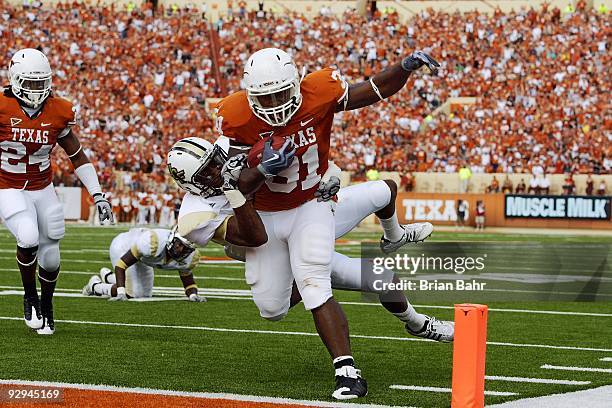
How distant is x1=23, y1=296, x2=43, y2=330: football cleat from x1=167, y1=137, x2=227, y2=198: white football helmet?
2.43 metres

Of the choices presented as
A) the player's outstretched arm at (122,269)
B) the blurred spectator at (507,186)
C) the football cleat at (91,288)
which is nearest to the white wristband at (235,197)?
the player's outstretched arm at (122,269)

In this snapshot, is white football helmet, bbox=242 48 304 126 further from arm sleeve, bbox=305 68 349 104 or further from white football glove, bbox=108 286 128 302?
white football glove, bbox=108 286 128 302

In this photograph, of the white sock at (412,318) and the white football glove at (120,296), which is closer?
the white sock at (412,318)

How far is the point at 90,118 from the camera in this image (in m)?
33.6

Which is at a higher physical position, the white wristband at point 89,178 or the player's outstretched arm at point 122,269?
the white wristband at point 89,178

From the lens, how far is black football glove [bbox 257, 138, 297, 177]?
5305 millimetres

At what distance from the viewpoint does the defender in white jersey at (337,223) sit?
575 centimetres

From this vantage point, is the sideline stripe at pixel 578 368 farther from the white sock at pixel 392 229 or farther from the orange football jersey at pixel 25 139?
the orange football jersey at pixel 25 139

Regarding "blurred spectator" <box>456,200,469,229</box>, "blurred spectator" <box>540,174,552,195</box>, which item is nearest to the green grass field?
"blurred spectator" <box>456,200,469,229</box>

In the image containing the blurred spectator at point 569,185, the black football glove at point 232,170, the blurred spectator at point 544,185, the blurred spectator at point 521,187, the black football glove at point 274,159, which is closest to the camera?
the black football glove at point 274,159

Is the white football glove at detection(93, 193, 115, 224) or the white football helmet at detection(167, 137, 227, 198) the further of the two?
the white football glove at detection(93, 193, 115, 224)

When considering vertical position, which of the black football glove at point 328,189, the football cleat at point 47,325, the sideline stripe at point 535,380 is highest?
the black football glove at point 328,189

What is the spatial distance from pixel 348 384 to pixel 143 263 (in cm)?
551

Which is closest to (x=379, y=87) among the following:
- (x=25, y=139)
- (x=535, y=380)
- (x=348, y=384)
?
(x=348, y=384)
